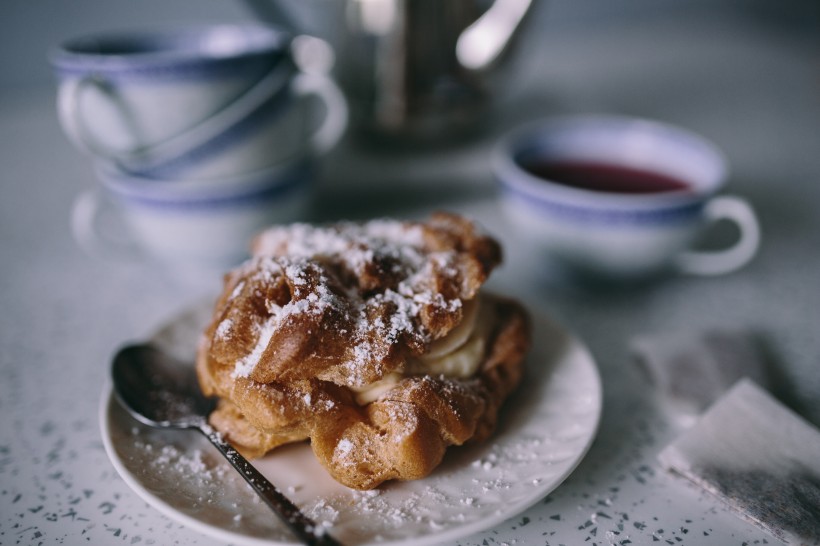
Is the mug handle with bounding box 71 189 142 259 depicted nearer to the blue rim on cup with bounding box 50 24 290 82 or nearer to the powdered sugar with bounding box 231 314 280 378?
the blue rim on cup with bounding box 50 24 290 82

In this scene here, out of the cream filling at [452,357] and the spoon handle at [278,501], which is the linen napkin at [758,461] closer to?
the cream filling at [452,357]

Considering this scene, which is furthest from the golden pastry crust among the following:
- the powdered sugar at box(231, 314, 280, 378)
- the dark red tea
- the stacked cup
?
the dark red tea

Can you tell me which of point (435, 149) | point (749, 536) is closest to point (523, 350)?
point (749, 536)

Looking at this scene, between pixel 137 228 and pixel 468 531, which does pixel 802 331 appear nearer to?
pixel 468 531

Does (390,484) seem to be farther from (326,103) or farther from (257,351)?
(326,103)

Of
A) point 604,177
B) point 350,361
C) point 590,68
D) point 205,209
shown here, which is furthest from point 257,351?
point 590,68
